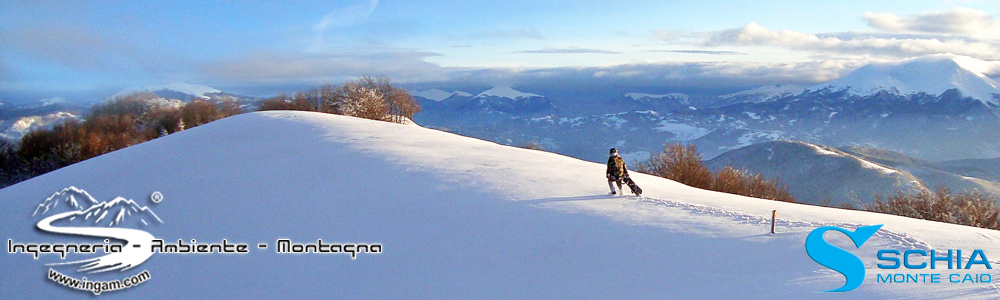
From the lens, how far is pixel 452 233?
10.6 m

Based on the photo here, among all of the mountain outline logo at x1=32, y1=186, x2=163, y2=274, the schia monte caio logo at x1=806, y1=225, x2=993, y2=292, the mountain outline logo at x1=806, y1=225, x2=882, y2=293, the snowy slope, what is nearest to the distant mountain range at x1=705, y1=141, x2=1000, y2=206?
the snowy slope

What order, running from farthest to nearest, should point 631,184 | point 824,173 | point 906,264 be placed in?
point 824,173 → point 631,184 → point 906,264

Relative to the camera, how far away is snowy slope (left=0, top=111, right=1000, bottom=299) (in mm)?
8578

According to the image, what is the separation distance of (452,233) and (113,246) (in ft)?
22.6

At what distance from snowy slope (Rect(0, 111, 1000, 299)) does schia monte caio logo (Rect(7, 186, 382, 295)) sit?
0.24 metres

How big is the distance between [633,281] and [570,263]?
4.06ft

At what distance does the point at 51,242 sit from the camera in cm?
1048

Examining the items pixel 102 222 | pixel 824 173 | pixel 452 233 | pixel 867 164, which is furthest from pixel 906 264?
pixel 824 173

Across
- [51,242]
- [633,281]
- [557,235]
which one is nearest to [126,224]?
[51,242]

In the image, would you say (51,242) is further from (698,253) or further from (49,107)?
(49,107)

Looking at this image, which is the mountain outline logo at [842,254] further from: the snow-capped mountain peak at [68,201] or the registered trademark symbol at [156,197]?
the snow-capped mountain peak at [68,201]

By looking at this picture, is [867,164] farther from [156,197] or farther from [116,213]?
[116,213]

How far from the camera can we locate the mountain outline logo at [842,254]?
8.52 m

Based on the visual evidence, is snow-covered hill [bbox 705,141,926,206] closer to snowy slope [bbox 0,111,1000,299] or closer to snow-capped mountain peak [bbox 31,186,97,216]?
snowy slope [bbox 0,111,1000,299]
